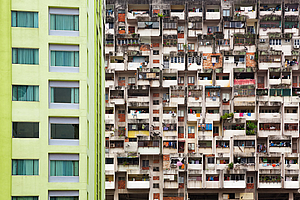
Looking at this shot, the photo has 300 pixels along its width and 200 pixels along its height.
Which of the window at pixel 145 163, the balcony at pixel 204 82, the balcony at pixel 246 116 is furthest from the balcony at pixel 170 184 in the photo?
the balcony at pixel 204 82

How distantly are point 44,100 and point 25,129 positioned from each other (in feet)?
4.28

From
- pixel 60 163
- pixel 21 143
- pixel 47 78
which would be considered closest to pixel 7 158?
pixel 21 143

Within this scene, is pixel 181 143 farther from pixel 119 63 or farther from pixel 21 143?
pixel 21 143

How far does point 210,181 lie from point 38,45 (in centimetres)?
2702

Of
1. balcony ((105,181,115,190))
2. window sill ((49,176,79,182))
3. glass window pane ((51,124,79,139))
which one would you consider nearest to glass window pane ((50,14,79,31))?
glass window pane ((51,124,79,139))

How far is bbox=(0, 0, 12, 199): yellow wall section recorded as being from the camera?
51.0ft

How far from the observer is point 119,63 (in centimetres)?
4212

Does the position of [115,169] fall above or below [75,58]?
below

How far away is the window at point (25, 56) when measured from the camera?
16.3 m

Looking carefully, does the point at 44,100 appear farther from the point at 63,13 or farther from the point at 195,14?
the point at 195,14

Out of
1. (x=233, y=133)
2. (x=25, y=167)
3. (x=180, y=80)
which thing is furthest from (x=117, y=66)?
(x=25, y=167)

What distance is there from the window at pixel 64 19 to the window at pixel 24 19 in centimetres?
65

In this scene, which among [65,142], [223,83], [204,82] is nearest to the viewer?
[65,142]

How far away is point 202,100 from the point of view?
41.1 meters
